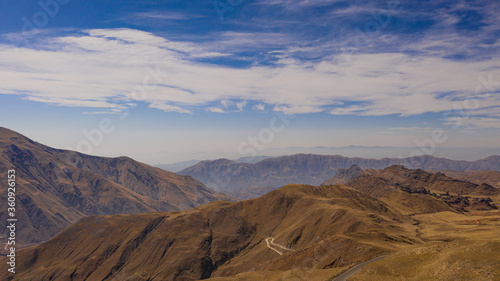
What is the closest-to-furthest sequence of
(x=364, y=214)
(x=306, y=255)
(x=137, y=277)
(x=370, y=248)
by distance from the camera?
(x=370, y=248), (x=306, y=255), (x=364, y=214), (x=137, y=277)

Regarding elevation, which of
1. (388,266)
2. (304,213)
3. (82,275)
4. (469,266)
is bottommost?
(82,275)

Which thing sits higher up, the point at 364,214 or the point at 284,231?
the point at 364,214

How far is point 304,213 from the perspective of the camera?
197 meters

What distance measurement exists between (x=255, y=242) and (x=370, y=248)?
11622cm

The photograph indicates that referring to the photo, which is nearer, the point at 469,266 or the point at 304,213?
the point at 469,266

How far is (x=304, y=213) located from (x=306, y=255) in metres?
94.7

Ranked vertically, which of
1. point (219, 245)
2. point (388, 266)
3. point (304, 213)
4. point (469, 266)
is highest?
point (469, 266)

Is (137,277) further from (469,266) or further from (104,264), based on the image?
(469,266)

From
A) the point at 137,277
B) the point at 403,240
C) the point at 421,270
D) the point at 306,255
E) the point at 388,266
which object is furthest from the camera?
the point at 137,277

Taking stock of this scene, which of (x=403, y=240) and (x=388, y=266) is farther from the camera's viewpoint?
(x=403, y=240)

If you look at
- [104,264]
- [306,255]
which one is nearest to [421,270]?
[306,255]

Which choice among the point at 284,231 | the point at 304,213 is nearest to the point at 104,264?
the point at 284,231

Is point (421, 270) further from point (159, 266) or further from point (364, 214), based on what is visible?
point (159, 266)

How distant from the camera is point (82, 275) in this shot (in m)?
191
